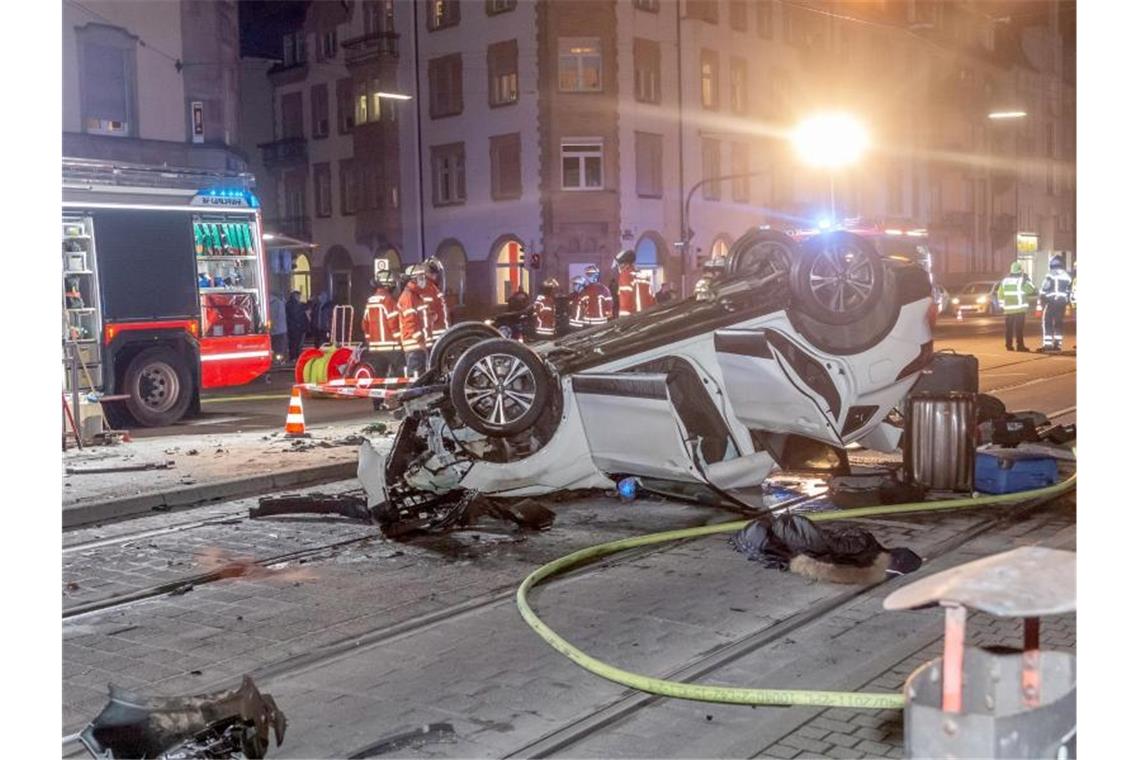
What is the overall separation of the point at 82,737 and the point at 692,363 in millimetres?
4922

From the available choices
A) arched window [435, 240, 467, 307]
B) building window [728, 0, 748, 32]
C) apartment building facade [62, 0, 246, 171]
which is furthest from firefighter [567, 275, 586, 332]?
building window [728, 0, 748, 32]

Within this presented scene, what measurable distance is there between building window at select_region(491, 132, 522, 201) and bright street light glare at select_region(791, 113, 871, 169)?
11842mm

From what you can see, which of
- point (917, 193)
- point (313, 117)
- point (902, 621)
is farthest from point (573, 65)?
point (902, 621)

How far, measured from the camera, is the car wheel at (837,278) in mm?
8367

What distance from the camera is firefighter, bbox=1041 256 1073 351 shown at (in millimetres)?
21984

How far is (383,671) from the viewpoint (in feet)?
18.0

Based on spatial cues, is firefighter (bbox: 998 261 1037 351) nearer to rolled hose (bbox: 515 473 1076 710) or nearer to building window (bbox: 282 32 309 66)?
rolled hose (bbox: 515 473 1076 710)

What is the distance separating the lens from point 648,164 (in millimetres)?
39469

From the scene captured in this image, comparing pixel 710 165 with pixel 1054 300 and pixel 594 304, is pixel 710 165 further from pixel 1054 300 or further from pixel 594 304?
pixel 594 304

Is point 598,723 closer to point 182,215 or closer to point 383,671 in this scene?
point 383,671

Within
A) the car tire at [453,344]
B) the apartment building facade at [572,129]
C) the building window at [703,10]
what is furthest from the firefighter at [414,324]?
the building window at [703,10]

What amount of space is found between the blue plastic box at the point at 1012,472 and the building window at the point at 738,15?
117 feet

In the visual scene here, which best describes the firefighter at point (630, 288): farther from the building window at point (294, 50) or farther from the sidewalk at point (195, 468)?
the building window at point (294, 50)

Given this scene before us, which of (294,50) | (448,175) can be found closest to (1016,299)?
(448,175)
